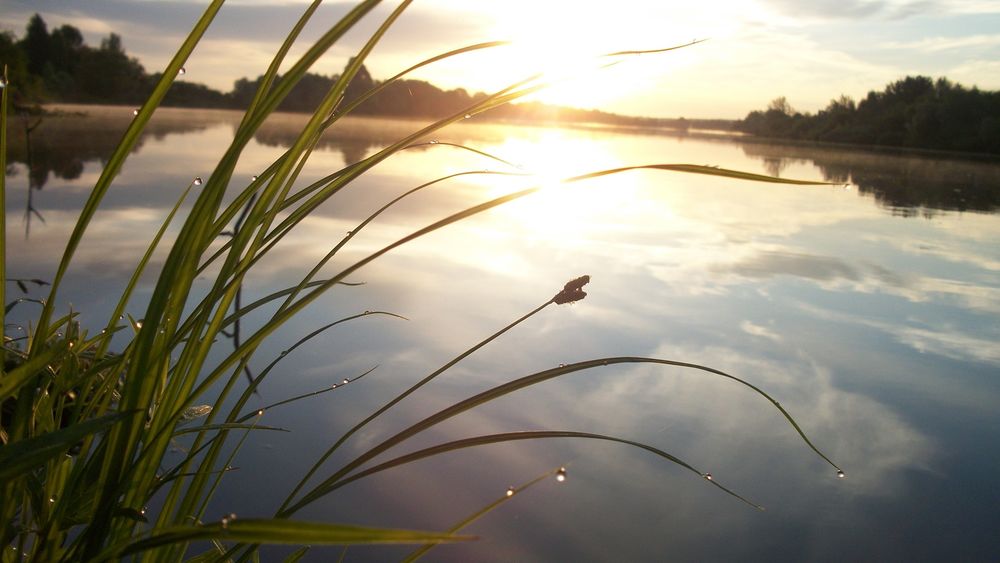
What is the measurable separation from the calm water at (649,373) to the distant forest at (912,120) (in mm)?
9688

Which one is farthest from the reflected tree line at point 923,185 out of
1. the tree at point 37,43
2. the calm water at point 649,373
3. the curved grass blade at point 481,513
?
the tree at point 37,43

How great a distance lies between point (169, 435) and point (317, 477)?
70 cm

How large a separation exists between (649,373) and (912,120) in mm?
12998

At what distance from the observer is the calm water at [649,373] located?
3.49ft

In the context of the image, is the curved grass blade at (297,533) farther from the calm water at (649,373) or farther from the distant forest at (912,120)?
the distant forest at (912,120)

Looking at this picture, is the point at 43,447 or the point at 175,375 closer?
the point at 43,447

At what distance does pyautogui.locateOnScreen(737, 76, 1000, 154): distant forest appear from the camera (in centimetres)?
1147

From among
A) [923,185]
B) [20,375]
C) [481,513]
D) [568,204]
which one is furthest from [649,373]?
[923,185]

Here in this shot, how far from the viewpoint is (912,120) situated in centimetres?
1234

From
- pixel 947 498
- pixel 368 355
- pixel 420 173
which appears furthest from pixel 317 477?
pixel 420 173

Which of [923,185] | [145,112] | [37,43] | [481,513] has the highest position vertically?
[37,43]

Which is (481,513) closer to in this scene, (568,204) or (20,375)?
(20,375)

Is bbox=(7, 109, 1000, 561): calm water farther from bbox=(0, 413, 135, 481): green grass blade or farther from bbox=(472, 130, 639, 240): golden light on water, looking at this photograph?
bbox=(0, 413, 135, 481): green grass blade

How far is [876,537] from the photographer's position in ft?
3.51
